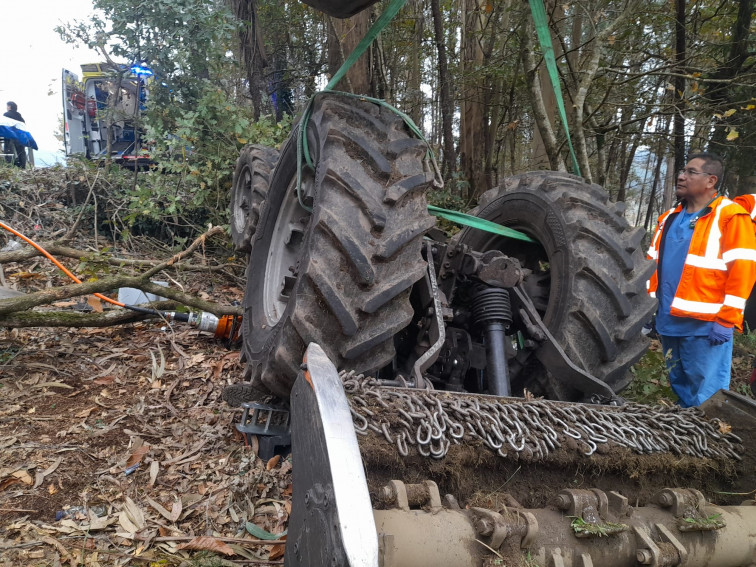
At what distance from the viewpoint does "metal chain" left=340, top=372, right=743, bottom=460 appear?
5.41 ft

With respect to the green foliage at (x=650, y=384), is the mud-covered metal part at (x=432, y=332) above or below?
above

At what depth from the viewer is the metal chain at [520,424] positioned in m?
1.65

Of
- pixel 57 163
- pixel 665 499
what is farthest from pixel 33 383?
pixel 57 163

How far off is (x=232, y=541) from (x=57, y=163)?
305 inches

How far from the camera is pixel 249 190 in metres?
4.82

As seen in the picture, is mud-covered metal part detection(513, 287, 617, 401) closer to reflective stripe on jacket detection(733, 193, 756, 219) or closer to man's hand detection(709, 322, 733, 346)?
man's hand detection(709, 322, 733, 346)

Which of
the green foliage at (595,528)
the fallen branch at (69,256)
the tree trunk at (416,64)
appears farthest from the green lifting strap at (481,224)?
the tree trunk at (416,64)

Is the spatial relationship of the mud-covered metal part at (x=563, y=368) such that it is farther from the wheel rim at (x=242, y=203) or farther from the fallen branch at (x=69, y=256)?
the fallen branch at (x=69, y=256)

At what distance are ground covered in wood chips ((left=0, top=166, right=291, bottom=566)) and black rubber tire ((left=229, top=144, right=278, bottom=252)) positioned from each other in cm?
99

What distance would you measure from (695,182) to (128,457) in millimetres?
4598

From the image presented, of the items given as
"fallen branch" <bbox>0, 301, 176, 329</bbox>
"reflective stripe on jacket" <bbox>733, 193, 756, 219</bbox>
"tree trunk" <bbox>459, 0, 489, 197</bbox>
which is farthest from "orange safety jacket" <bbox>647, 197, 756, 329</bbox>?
"tree trunk" <bbox>459, 0, 489, 197</bbox>

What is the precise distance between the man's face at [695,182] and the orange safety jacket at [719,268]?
175 mm

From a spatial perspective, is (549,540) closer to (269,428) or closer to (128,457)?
(269,428)

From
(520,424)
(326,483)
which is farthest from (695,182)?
(326,483)
